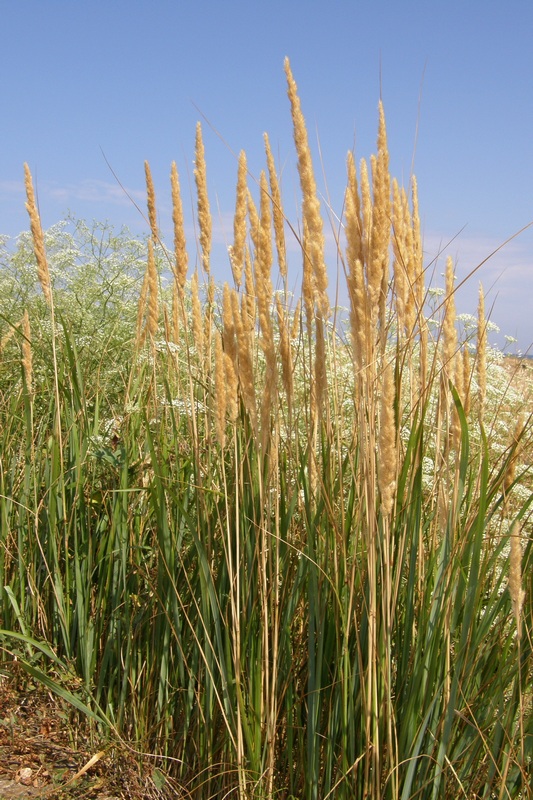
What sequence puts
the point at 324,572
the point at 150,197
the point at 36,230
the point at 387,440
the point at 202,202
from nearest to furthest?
the point at 387,440, the point at 324,572, the point at 202,202, the point at 150,197, the point at 36,230

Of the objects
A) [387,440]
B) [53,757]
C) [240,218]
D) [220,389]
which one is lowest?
[53,757]

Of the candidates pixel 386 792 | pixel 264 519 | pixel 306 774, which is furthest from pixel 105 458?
pixel 386 792

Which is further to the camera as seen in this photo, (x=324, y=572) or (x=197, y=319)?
(x=197, y=319)

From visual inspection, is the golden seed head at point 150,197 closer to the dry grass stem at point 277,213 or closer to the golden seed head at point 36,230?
the golden seed head at point 36,230

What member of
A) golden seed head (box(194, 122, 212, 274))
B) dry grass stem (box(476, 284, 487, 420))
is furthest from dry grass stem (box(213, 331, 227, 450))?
dry grass stem (box(476, 284, 487, 420))

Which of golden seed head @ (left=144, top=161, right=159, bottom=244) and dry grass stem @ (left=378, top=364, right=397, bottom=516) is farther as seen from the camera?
golden seed head @ (left=144, top=161, right=159, bottom=244)

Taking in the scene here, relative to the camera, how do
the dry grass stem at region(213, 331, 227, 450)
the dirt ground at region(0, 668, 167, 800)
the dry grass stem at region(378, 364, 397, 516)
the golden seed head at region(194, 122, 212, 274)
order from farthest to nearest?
1. the dirt ground at region(0, 668, 167, 800)
2. the golden seed head at region(194, 122, 212, 274)
3. the dry grass stem at region(213, 331, 227, 450)
4. the dry grass stem at region(378, 364, 397, 516)

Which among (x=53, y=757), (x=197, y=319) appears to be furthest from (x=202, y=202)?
(x=53, y=757)

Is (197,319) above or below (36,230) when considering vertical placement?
below

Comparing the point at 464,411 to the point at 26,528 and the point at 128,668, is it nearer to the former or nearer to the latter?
the point at 128,668

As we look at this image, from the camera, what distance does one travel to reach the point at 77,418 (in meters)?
2.63

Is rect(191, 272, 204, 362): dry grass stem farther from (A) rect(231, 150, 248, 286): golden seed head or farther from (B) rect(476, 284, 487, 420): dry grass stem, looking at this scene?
(B) rect(476, 284, 487, 420): dry grass stem

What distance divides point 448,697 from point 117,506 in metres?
1.05

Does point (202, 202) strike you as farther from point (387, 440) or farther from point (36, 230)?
point (387, 440)
